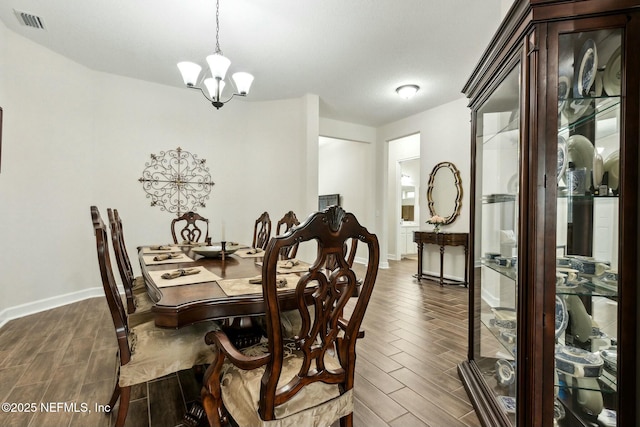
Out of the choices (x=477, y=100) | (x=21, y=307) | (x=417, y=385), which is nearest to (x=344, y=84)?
(x=477, y=100)

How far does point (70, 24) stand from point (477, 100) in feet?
12.6

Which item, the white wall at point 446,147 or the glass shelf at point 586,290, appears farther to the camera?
the white wall at point 446,147

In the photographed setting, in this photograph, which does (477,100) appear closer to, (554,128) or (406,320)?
(554,128)

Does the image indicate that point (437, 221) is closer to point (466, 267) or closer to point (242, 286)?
point (466, 267)

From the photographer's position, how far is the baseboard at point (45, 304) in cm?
301

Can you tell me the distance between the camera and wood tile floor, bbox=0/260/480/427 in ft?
5.30

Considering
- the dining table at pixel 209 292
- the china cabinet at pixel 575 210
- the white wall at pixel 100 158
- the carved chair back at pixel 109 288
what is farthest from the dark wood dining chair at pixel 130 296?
the white wall at pixel 100 158

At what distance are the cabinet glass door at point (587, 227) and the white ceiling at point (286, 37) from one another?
183cm

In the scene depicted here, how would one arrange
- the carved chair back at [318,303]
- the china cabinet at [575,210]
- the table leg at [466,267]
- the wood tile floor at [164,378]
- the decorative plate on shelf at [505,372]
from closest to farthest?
the carved chair back at [318,303], the china cabinet at [575,210], the decorative plate on shelf at [505,372], the wood tile floor at [164,378], the table leg at [466,267]

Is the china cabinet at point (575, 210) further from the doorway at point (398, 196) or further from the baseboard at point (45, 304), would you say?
the doorway at point (398, 196)

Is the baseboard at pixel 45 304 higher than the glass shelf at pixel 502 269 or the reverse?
the reverse

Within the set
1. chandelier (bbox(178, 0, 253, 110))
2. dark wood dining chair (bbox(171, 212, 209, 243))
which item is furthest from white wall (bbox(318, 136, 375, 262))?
chandelier (bbox(178, 0, 253, 110))

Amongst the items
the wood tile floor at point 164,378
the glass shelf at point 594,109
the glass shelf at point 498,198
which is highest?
the glass shelf at point 594,109

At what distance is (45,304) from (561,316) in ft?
15.7
